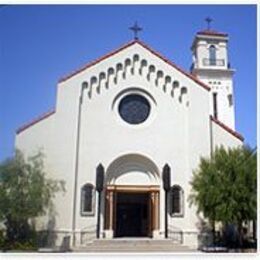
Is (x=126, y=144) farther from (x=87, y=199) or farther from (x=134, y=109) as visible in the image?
(x=87, y=199)

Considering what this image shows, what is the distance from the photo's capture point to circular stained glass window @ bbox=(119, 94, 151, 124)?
15.8 metres

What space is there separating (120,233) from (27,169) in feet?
12.8

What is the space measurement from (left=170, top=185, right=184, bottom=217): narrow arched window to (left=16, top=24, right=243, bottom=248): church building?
0.03 m

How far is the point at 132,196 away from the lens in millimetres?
15977

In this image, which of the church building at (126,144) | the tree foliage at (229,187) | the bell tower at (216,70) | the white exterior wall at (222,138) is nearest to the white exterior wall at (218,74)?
the bell tower at (216,70)

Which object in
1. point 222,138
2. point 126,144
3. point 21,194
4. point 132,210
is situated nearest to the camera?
point 21,194

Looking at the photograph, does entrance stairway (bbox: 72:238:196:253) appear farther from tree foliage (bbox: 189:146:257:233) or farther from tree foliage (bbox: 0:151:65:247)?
tree foliage (bbox: 0:151:65:247)

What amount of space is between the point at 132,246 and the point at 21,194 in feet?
11.5

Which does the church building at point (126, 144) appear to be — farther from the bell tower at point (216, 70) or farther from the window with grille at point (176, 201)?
the bell tower at point (216, 70)

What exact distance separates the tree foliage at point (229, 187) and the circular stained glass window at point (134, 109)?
3096mm

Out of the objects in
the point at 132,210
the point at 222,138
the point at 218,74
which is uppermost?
the point at 218,74

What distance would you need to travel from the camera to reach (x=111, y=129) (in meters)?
15.5

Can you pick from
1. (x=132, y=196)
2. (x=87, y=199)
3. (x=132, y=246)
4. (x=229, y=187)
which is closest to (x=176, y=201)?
(x=132, y=196)

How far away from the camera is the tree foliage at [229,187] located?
12742 mm
